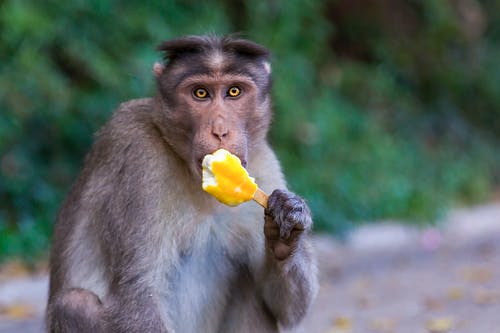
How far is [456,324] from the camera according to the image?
6.62 metres

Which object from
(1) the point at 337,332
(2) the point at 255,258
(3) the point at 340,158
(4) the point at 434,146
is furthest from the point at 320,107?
(2) the point at 255,258

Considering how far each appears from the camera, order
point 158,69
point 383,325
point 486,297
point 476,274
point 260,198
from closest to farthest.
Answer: point 260,198
point 158,69
point 383,325
point 486,297
point 476,274

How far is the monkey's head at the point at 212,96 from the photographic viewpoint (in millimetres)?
4453

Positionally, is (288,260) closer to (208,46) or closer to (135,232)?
(135,232)

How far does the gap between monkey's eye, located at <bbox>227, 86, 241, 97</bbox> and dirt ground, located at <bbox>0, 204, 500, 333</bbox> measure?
1498mm

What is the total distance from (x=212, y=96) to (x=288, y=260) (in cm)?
86

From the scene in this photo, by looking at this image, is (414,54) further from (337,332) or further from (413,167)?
(337,332)

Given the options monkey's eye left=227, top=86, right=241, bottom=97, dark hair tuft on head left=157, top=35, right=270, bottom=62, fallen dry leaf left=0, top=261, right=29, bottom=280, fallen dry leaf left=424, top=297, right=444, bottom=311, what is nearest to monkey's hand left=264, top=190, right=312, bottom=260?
monkey's eye left=227, top=86, right=241, bottom=97

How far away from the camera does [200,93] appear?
4613 millimetres

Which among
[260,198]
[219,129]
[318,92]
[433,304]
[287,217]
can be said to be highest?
[318,92]

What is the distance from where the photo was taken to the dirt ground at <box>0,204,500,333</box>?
6859 millimetres

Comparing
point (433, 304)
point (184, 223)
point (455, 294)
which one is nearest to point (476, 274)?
point (455, 294)

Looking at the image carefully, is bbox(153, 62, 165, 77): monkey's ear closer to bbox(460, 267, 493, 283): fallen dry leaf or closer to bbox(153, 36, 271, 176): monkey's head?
bbox(153, 36, 271, 176): monkey's head

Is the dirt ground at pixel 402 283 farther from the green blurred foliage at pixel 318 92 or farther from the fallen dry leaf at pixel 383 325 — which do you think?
the green blurred foliage at pixel 318 92
